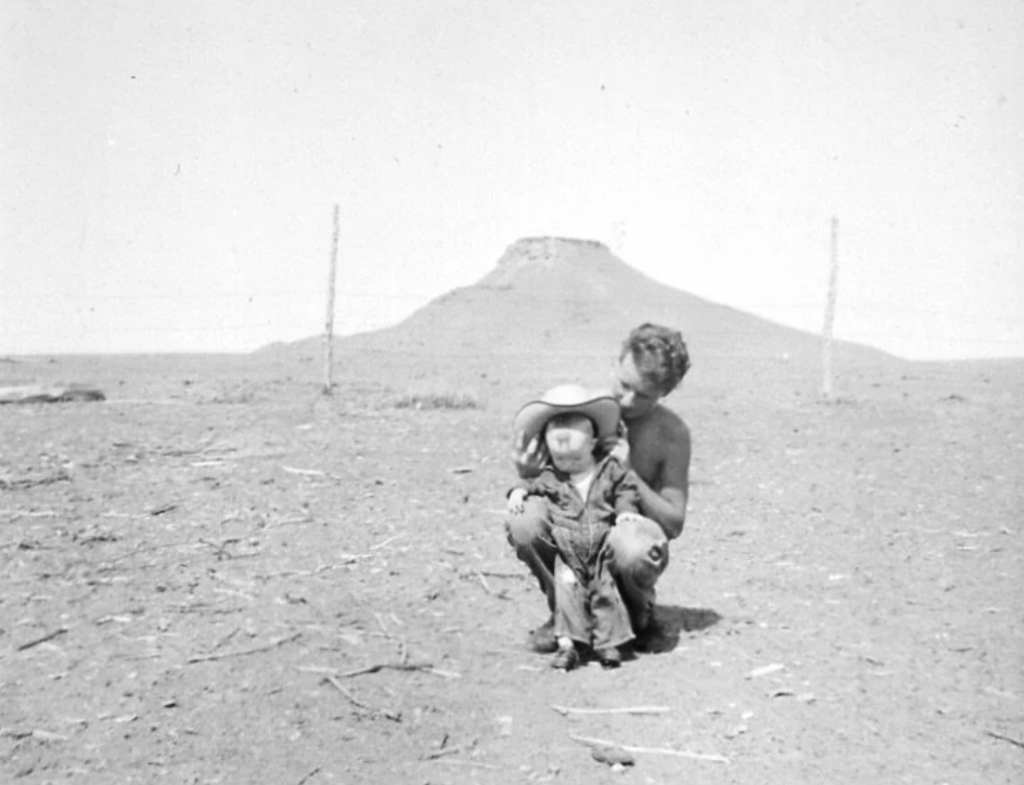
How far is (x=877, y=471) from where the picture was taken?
27.2 feet

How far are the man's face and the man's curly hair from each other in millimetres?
21

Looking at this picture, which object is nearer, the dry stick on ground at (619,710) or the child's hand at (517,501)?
the dry stick on ground at (619,710)

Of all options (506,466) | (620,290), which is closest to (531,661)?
(506,466)

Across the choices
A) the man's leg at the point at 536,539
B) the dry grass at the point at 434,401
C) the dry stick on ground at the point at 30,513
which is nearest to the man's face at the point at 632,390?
the man's leg at the point at 536,539

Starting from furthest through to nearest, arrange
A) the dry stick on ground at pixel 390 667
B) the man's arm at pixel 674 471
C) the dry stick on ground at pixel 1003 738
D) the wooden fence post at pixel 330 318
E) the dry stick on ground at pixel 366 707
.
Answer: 1. the wooden fence post at pixel 330 318
2. the man's arm at pixel 674 471
3. the dry stick on ground at pixel 390 667
4. the dry stick on ground at pixel 366 707
5. the dry stick on ground at pixel 1003 738

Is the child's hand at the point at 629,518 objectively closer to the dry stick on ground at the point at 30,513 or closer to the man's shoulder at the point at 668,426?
the man's shoulder at the point at 668,426

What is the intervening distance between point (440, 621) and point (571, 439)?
1.26 metres

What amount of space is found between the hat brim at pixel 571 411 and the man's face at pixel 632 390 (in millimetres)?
147

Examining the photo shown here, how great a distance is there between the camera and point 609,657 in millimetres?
3904

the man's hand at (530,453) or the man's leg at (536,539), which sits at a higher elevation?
the man's hand at (530,453)

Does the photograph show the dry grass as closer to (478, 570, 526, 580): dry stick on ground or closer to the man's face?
(478, 570, 526, 580): dry stick on ground

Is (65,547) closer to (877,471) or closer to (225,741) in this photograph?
(225,741)

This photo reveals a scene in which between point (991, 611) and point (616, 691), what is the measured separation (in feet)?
6.99

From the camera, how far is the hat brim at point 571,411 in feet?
12.4
